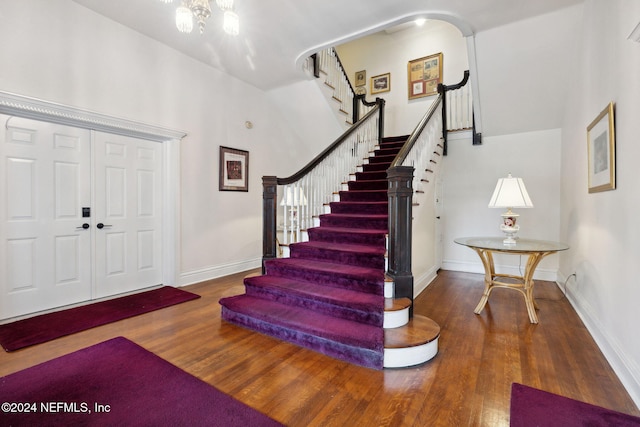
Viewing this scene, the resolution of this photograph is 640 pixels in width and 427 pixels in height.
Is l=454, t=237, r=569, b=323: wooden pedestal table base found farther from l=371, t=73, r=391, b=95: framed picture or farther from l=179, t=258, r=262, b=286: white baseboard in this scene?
l=371, t=73, r=391, b=95: framed picture

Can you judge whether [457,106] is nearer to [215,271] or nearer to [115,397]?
[215,271]

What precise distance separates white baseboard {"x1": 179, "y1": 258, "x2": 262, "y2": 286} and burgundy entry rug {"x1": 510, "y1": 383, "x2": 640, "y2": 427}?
378 cm

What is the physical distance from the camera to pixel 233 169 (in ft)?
15.3

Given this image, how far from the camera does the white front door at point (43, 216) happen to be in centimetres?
277

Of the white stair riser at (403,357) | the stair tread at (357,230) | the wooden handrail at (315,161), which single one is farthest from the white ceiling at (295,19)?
the white stair riser at (403,357)

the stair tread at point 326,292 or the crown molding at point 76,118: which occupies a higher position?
the crown molding at point 76,118

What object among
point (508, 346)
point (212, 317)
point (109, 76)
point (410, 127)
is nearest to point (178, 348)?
point (212, 317)

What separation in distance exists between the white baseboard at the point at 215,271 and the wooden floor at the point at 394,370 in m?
0.98

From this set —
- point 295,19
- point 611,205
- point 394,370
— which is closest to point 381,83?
point 295,19

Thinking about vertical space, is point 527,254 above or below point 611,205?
below

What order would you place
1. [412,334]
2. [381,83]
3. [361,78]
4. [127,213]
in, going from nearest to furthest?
[412,334], [127,213], [381,83], [361,78]

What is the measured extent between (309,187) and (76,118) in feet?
8.54

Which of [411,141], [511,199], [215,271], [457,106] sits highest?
[457,106]

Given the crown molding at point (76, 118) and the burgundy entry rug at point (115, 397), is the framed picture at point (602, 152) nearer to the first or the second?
the burgundy entry rug at point (115, 397)
